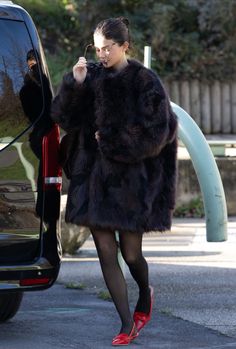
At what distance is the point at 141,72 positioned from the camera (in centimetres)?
588

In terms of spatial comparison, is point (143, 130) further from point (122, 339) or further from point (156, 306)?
point (156, 306)

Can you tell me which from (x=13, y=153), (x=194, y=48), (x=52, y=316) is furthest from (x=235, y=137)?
(x=13, y=153)

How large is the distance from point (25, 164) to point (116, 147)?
1.53 ft

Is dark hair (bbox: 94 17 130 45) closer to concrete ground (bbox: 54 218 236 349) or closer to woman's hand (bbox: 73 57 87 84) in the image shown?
woman's hand (bbox: 73 57 87 84)

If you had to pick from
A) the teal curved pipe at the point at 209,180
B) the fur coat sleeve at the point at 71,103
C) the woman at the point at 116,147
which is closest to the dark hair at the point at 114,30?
the woman at the point at 116,147

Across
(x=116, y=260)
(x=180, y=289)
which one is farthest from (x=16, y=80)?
(x=180, y=289)

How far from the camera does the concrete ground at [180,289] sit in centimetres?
620

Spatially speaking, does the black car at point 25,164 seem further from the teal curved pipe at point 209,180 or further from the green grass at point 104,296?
the green grass at point 104,296

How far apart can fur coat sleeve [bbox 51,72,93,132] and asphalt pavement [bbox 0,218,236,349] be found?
118 cm

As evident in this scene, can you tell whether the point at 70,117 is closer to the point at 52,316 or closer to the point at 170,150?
the point at 170,150

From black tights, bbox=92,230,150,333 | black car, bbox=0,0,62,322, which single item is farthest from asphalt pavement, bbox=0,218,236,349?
black car, bbox=0,0,62,322

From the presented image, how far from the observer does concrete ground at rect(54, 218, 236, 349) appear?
6.20 m

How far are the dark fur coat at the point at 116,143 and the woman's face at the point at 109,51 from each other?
54mm

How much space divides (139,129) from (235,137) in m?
10.9
